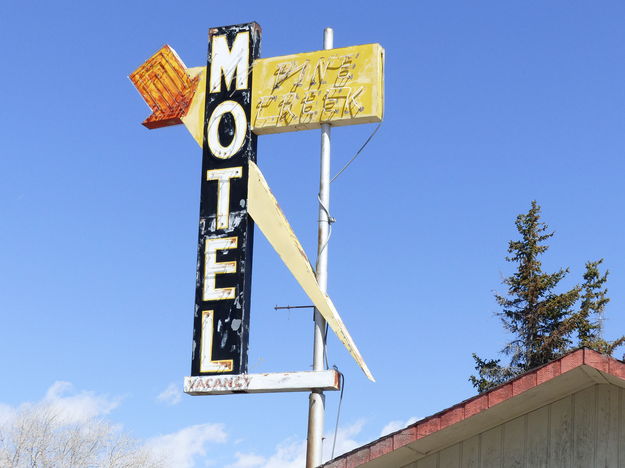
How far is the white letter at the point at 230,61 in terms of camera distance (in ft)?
58.5

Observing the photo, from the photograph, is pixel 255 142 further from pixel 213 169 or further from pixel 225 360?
pixel 225 360

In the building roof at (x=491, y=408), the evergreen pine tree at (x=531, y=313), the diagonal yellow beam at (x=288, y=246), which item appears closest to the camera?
the building roof at (x=491, y=408)

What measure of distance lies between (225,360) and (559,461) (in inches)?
247

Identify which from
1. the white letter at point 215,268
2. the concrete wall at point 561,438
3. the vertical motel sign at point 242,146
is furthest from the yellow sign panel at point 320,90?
the concrete wall at point 561,438

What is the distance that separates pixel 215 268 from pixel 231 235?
572 millimetres

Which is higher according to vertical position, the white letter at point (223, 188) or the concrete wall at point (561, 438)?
the white letter at point (223, 188)

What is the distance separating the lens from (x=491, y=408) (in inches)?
431

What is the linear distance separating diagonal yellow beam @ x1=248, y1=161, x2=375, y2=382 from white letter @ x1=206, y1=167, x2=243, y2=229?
0.32m

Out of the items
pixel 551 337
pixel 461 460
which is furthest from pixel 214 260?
pixel 551 337

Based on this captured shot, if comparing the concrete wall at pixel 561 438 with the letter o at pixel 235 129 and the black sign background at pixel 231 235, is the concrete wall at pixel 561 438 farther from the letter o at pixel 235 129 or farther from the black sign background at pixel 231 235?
the letter o at pixel 235 129

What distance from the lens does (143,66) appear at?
19.2 metres

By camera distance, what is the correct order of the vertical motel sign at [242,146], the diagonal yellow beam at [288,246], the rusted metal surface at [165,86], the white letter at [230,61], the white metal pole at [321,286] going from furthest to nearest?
the rusted metal surface at [165,86], the white letter at [230,61], the vertical motel sign at [242,146], the diagonal yellow beam at [288,246], the white metal pole at [321,286]

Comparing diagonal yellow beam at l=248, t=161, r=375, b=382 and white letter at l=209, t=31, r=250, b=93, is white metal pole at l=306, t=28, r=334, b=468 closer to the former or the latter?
diagonal yellow beam at l=248, t=161, r=375, b=382

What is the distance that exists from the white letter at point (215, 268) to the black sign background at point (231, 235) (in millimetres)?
59
